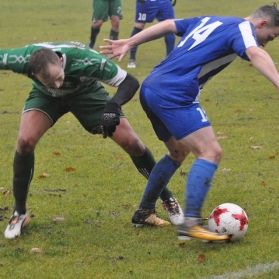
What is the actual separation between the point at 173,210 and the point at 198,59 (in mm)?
1397

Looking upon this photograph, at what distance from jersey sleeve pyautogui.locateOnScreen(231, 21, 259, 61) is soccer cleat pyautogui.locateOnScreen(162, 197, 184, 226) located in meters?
1.55

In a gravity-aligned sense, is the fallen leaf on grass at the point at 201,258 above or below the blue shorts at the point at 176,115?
below

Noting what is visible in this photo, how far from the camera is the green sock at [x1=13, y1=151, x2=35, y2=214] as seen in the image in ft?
17.9

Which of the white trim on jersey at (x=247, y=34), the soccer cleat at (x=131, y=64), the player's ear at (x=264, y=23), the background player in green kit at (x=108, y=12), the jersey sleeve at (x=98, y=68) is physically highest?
the white trim on jersey at (x=247, y=34)

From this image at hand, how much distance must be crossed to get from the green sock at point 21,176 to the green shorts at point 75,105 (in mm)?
363

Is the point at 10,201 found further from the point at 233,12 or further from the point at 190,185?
the point at 233,12

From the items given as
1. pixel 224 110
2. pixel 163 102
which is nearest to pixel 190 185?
pixel 163 102

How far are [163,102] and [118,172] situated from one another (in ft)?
8.25

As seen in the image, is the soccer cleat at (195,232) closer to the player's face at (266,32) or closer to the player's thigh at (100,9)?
the player's face at (266,32)

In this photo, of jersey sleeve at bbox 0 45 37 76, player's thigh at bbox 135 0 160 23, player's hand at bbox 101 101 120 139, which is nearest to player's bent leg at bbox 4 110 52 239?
jersey sleeve at bbox 0 45 37 76

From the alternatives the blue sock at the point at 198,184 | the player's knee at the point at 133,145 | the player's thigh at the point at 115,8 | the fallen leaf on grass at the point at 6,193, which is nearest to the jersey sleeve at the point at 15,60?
the player's knee at the point at 133,145

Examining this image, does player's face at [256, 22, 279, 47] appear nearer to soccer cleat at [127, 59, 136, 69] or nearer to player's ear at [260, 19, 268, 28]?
player's ear at [260, 19, 268, 28]

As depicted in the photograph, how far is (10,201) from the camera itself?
6402mm

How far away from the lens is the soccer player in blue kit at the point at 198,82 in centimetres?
479
